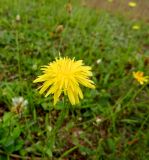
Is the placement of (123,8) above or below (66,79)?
above

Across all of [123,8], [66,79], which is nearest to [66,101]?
[66,79]

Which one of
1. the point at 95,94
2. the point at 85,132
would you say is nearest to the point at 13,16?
the point at 95,94

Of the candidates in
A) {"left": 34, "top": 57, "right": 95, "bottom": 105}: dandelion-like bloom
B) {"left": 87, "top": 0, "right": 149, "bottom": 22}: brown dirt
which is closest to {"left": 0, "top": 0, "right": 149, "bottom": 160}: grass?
{"left": 34, "top": 57, "right": 95, "bottom": 105}: dandelion-like bloom

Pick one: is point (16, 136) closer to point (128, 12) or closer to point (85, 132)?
point (85, 132)

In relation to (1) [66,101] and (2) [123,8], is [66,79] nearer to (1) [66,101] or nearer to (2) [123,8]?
(1) [66,101]

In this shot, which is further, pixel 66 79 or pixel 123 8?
pixel 123 8

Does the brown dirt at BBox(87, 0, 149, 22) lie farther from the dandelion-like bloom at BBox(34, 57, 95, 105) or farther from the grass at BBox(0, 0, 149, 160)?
the dandelion-like bloom at BBox(34, 57, 95, 105)

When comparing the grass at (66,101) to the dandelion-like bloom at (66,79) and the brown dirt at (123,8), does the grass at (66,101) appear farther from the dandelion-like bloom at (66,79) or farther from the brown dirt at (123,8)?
the brown dirt at (123,8)
